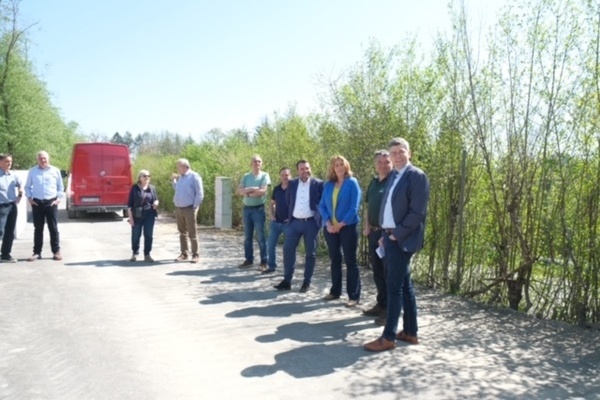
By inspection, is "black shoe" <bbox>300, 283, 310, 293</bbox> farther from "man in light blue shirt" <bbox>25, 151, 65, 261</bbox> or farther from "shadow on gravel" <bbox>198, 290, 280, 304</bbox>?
"man in light blue shirt" <bbox>25, 151, 65, 261</bbox>

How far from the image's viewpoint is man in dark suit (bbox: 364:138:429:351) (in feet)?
14.6

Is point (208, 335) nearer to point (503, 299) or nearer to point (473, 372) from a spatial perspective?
point (473, 372)

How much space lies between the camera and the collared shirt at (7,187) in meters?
8.76

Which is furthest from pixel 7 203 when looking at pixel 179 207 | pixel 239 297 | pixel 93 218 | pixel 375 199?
pixel 93 218

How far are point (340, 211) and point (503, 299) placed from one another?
7.88ft

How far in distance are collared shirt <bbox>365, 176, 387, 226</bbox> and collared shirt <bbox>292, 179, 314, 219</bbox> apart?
121cm

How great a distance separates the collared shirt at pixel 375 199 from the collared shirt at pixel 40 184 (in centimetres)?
596

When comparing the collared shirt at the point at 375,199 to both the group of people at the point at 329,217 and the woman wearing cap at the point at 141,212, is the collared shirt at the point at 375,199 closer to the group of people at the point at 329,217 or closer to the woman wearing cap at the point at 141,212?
the group of people at the point at 329,217

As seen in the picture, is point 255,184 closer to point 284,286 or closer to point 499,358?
point 284,286

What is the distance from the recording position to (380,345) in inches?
179

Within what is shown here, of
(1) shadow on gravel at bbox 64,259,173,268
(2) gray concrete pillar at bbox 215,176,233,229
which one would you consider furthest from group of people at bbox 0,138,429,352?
(2) gray concrete pillar at bbox 215,176,233,229

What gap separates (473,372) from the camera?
4.12m

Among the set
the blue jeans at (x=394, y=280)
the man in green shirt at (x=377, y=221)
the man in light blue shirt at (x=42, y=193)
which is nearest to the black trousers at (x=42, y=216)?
the man in light blue shirt at (x=42, y=193)

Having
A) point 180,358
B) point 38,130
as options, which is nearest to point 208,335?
point 180,358
